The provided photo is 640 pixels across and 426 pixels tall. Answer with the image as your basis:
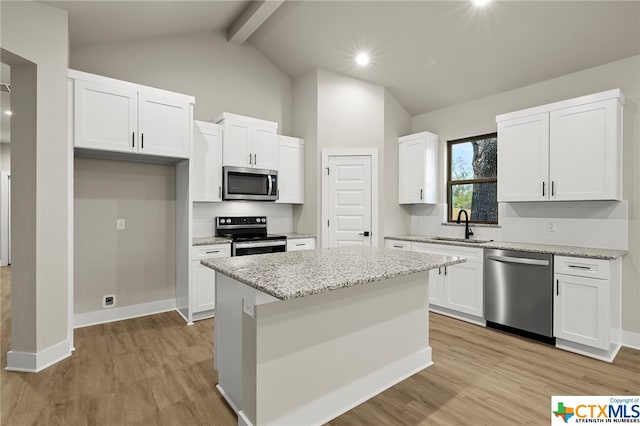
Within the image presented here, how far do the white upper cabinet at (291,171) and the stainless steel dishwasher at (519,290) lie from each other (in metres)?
2.53

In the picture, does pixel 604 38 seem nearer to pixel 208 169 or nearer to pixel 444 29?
pixel 444 29

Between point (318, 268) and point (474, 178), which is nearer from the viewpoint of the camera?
point (318, 268)

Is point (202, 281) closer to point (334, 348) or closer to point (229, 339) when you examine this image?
point (229, 339)

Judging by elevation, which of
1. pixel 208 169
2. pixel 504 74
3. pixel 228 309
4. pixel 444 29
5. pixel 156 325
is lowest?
pixel 156 325

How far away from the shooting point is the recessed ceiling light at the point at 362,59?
162 inches

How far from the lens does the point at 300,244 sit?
14.2 ft

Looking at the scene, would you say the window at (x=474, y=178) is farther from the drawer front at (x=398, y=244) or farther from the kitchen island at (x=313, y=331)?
the kitchen island at (x=313, y=331)

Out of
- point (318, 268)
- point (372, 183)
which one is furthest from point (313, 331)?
point (372, 183)

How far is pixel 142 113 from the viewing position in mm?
3232

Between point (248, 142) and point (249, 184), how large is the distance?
1.75ft

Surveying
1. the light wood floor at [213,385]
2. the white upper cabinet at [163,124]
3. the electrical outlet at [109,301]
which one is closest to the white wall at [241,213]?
the white upper cabinet at [163,124]

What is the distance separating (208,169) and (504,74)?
3660 millimetres

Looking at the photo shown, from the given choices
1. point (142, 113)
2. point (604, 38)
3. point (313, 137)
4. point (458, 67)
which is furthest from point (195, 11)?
point (604, 38)

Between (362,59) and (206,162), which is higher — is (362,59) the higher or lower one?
the higher one
